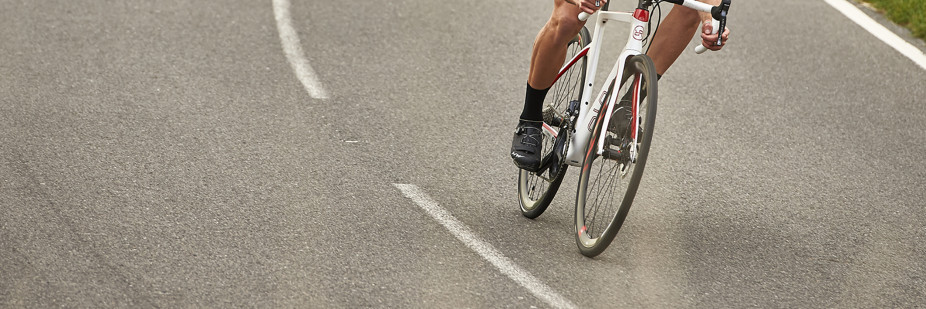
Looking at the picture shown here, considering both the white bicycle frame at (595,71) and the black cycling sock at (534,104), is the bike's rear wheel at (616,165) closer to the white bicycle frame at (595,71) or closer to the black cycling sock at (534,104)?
the white bicycle frame at (595,71)

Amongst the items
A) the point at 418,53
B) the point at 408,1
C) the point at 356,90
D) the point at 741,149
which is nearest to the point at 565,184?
the point at 741,149

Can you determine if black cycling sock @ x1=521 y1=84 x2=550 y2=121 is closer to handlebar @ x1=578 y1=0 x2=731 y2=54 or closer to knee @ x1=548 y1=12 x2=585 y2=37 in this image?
knee @ x1=548 y1=12 x2=585 y2=37

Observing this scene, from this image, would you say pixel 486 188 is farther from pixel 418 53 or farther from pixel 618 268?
pixel 418 53

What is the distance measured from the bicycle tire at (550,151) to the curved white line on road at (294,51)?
2000 mm

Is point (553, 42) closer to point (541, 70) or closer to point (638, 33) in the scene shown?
point (541, 70)

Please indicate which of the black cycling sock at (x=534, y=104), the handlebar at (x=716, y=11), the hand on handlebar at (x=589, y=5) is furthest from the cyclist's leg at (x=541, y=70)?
the handlebar at (x=716, y=11)

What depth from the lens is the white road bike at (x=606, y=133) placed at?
4.36m

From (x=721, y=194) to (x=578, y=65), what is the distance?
1.25 meters

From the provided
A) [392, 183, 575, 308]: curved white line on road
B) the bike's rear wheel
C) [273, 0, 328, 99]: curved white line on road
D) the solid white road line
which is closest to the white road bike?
the bike's rear wheel

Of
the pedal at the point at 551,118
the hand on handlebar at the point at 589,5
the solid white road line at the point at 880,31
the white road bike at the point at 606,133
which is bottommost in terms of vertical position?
the solid white road line at the point at 880,31

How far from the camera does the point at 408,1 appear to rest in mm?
9312

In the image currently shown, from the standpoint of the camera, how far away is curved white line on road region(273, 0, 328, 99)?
7160 mm

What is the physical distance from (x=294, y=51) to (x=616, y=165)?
3837 millimetres

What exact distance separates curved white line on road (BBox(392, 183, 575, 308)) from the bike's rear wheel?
331 mm
